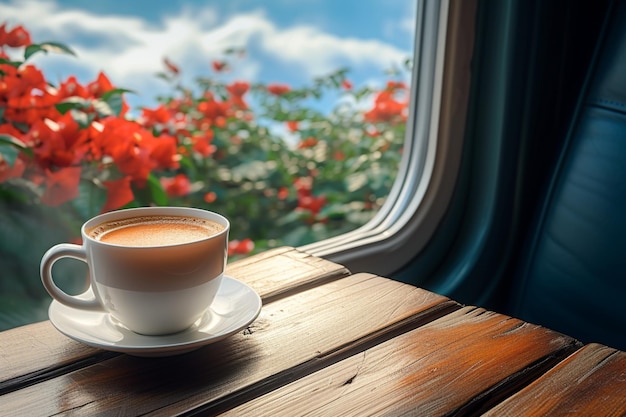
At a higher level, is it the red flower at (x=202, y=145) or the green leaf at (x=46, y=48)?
the green leaf at (x=46, y=48)

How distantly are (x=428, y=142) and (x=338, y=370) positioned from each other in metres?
0.93

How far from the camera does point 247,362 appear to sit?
21.9 inches

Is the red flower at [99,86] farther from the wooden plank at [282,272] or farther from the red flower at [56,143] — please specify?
the wooden plank at [282,272]

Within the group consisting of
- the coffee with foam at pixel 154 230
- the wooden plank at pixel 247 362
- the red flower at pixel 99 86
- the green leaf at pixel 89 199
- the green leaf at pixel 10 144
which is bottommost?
the wooden plank at pixel 247 362

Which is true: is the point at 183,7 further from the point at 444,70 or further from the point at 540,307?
the point at 540,307

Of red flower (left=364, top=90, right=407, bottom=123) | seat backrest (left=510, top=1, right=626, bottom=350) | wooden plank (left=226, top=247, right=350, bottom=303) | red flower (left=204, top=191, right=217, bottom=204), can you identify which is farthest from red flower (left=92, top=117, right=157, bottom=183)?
red flower (left=364, top=90, right=407, bottom=123)

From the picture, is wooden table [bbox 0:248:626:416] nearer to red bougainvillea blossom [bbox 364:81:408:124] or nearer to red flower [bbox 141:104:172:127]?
red flower [bbox 141:104:172:127]

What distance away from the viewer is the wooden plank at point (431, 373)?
0.49 m

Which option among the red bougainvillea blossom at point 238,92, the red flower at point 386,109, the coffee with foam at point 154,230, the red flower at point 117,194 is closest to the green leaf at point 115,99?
the red flower at point 117,194

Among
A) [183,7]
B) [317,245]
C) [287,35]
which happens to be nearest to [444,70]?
[317,245]

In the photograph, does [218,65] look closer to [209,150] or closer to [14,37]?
[209,150]

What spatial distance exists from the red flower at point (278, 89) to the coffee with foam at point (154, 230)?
1.45 metres

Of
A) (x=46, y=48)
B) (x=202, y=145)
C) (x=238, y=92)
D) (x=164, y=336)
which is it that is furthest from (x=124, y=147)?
(x=238, y=92)

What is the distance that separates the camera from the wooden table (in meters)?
0.49
